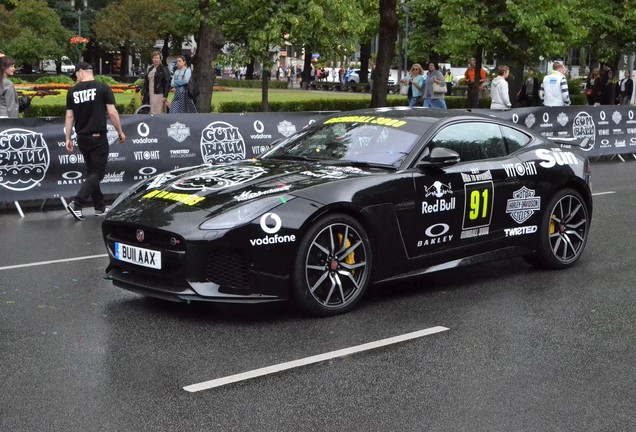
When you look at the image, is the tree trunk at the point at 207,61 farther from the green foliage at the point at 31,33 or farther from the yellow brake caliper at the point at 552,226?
the green foliage at the point at 31,33

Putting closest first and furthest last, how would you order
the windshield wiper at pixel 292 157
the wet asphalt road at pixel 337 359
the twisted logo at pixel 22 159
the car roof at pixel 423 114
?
the wet asphalt road at pixel 337 359 → the windshield wiper at pixel 292 157 → the car roof at pixel 423 114 → the twisted logo at pixel 22 159

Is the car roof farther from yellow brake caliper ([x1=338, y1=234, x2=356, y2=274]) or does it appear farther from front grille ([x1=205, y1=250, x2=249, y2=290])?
front grille ([x1=205, y1=250, x2=249, y2=290])

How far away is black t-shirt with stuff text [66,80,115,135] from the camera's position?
36.8 ft

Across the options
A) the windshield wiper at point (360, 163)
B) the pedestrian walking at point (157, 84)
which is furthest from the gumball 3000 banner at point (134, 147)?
the windshield wiper at point (360, 163)

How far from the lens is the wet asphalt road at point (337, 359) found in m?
4.93

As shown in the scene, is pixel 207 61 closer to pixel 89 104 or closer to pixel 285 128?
pixel 285 128

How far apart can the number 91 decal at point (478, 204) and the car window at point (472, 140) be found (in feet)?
0.83

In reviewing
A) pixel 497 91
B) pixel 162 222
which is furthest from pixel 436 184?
pixel 497 91

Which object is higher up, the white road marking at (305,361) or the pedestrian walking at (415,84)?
the pedestrian walking at (415,84)

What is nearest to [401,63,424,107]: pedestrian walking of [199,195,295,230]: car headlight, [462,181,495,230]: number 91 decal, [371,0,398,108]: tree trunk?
[371,0,398,108]: tree trunk

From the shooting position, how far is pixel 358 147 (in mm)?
7742

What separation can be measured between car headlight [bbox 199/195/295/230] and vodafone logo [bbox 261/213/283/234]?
43 mm

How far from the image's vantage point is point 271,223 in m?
6.54

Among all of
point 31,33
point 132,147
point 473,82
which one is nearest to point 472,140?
point 132,147
